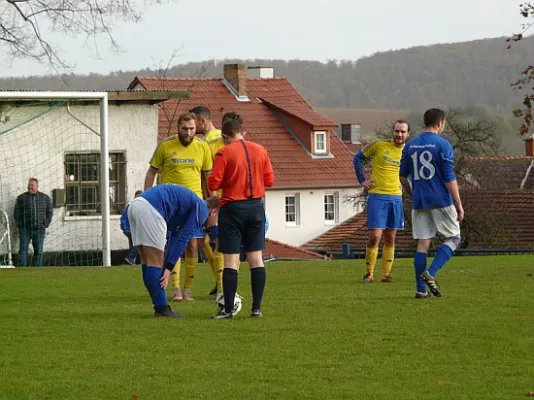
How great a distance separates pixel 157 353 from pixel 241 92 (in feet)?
206

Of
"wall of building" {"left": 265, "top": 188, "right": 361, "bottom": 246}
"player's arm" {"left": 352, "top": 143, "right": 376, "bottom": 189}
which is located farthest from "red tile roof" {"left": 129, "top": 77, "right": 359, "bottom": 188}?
"player's arm" {"left": 352, "top": 143, "right": 376, "bottom": 189}

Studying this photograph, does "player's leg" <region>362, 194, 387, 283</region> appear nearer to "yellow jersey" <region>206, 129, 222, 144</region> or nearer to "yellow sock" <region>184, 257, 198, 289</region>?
"yellow jersey" <region>206, 129, 222, 144</region>

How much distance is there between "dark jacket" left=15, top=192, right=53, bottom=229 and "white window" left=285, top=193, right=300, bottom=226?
45952mm

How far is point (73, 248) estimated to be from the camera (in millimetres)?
30891

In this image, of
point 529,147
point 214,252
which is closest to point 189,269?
point 214,252

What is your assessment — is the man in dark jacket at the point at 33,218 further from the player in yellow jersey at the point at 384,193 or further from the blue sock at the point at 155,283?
the blue sock at the point at 155,283

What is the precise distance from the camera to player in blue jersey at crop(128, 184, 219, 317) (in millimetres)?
12312

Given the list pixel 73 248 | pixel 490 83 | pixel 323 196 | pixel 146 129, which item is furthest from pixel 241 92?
pixel 490 83

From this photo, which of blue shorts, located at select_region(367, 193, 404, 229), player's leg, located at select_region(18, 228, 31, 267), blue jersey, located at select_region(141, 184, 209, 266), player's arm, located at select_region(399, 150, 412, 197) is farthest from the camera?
player's leg, located at select_region(18, 228, 31, 267)

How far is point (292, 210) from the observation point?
7438 centimetres

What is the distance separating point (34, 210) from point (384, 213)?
40.5 feet

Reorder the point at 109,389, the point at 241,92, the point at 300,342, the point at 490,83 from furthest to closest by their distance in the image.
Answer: the point at 490,83 < the point at 241,92 < the point at 300,342 < the point at 109,389

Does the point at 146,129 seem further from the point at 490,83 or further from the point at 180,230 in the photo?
the point at 490,83

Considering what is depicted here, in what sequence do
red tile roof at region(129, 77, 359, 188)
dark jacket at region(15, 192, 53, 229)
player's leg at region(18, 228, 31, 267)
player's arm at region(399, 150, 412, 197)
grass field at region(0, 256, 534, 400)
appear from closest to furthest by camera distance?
grass field at region(0, 256, 534, 400) < player's arm at region(399, 150, 412, 197) < player's leg at region(18, 228, 31, 267) < dark jacket at region(15, 192, 53, 229) < red tile roof at region(129, 77, 359, 188)
